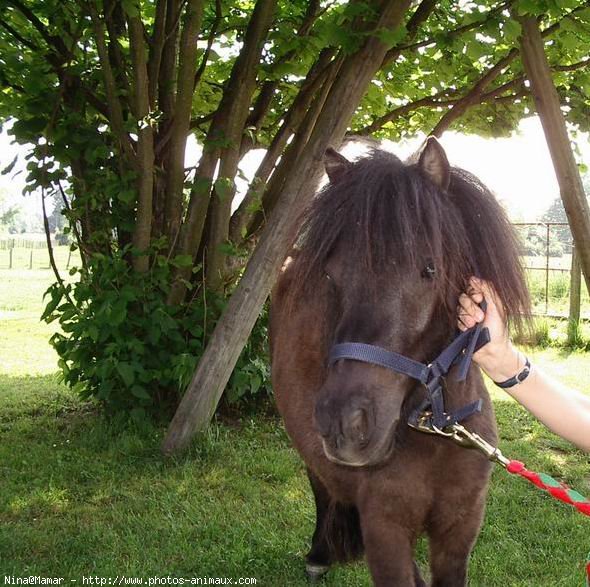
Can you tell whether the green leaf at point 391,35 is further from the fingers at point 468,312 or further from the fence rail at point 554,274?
the fence rail at point 554,274

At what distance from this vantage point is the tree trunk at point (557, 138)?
12.1ft

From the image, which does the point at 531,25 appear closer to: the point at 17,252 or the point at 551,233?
the point at 551,233

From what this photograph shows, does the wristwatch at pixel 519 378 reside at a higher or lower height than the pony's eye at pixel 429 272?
lower

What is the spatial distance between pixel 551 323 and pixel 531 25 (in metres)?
7.60

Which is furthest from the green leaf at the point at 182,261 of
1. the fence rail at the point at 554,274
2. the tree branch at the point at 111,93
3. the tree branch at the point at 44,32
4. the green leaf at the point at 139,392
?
the fence rail at the point at 554,274

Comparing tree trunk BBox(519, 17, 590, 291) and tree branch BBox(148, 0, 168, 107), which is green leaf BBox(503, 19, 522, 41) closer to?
tree trunk BBox(519, 17, 590, 291)

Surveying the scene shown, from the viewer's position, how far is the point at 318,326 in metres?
2.86

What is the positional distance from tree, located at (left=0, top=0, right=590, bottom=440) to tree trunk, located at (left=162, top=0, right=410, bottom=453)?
16 mm

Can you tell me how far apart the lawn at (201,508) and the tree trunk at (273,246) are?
30 centimetres

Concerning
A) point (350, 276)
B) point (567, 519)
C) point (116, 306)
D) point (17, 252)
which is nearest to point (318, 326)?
point (350, 276)

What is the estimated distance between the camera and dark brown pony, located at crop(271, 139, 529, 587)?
177 centimetres

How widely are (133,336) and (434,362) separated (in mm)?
3691

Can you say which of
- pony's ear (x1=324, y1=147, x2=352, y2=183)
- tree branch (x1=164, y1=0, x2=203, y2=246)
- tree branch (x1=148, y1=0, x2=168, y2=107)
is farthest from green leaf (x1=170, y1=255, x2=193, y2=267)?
pony's ear (x1=324, y1=147, x2=352, y2=183)

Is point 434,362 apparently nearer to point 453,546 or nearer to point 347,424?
point 347,424
